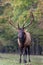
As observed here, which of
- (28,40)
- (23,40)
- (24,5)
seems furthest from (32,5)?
(23,40)

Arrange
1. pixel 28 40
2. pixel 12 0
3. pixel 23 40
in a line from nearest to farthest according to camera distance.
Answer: pixel 23 40 < pixel 28 40 < pixel 12 0

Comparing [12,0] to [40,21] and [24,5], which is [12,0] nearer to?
[24,5]

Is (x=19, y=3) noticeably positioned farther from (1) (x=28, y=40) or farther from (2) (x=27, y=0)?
(1) (x=28, y=40)

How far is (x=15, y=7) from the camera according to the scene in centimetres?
1784

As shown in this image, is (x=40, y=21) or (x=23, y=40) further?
(x=40, y=21)

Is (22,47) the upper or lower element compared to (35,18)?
lower

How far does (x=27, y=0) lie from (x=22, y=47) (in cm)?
252

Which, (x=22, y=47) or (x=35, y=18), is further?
(x=35, y=18)

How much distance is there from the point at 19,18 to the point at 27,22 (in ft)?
1.47

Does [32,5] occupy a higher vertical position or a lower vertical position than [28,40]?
higher

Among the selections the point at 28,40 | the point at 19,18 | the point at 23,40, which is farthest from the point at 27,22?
the point at 23,40

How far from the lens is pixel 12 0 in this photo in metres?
17.6

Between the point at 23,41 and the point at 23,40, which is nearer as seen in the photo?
the point at 23,40

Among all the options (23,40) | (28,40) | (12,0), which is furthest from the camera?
(12,0)
